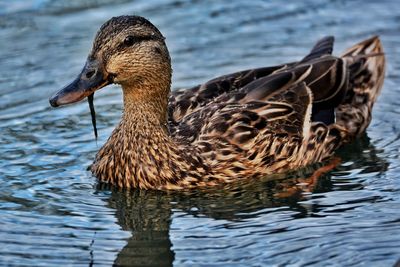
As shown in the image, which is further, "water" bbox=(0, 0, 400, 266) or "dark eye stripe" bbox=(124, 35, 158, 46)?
"dark eye stripe" bbox=(124, 35, 158, 46)

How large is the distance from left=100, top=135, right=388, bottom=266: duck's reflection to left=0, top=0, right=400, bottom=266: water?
18 millimetres

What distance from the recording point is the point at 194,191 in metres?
10.5

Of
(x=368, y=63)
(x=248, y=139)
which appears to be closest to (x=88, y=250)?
(x=248, y=139)

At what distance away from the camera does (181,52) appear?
1404 cm

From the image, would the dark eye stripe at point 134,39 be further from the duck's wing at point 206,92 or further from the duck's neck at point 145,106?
the duck's wing at point 206,92

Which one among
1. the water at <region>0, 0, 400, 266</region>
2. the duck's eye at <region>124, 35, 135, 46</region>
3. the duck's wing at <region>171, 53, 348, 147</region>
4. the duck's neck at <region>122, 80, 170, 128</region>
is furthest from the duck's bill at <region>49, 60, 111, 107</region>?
the duck's wing at <region>171, 53, 348, 147</region>

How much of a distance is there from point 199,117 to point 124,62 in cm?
106

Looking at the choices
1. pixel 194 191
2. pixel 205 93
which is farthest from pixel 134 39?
pixel 194 191

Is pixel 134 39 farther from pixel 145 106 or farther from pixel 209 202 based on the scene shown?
pixel 209 202

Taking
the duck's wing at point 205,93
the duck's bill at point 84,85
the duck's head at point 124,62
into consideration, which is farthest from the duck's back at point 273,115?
the duck's bill at point 84,85

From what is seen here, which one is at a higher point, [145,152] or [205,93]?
[205,93]

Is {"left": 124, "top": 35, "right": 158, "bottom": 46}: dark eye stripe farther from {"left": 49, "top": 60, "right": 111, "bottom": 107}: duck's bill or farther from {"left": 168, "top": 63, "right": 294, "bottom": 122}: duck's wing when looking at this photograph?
{"left": 168, "top": 63, "right": 294, "bottom": 122}: duck's wing

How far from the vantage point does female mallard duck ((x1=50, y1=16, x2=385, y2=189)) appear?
1021cm

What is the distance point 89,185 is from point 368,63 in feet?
12.0
